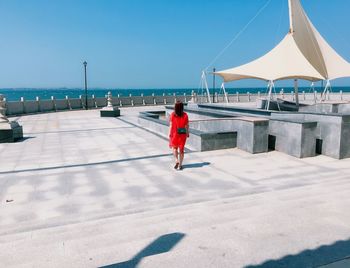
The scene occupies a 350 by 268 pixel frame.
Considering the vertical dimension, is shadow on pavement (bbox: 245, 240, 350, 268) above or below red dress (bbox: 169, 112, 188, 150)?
below

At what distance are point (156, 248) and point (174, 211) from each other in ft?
4.63

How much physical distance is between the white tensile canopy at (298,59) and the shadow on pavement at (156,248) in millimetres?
15632

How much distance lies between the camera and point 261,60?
69.2 ft

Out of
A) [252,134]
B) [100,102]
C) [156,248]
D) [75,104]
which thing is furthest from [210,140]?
[100,102]

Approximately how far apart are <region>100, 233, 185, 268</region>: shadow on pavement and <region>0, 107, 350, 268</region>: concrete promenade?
1 cm

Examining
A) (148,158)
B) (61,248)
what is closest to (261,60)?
(148,158)

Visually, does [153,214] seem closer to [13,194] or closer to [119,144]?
[13,194]

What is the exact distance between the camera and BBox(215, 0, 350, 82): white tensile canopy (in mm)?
18734

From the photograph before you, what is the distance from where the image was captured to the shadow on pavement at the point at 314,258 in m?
3.75

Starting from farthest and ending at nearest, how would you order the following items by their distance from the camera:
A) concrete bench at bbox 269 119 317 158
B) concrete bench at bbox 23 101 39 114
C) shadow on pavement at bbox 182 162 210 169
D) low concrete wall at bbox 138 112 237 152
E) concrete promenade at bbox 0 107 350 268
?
concrete bench at bbox 23 101 39 114 < low concrete wall at bbox 138 112 237 152 < concrete bench at bbox 269 119 317 158 < shadow on pavement at bbox 182 162 210 169 < concrete promenade at bbox 0 107 350 268

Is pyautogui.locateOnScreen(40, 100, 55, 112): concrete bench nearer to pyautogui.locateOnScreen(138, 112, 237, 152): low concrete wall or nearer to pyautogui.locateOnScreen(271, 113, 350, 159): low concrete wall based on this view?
pyautogui.locateOnScreen(138, 112, 237, 152): low concrete wall

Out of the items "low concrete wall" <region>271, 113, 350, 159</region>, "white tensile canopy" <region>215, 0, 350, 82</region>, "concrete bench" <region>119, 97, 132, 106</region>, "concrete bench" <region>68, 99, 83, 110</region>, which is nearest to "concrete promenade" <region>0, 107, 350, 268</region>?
"low concrete wall" <region>271, 113, 350, 159</region>

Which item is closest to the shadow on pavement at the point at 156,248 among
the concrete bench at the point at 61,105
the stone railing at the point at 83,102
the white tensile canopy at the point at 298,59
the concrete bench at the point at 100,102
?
the white tensile canopy at the point at 298,59

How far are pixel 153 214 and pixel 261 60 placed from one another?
58.4ft
